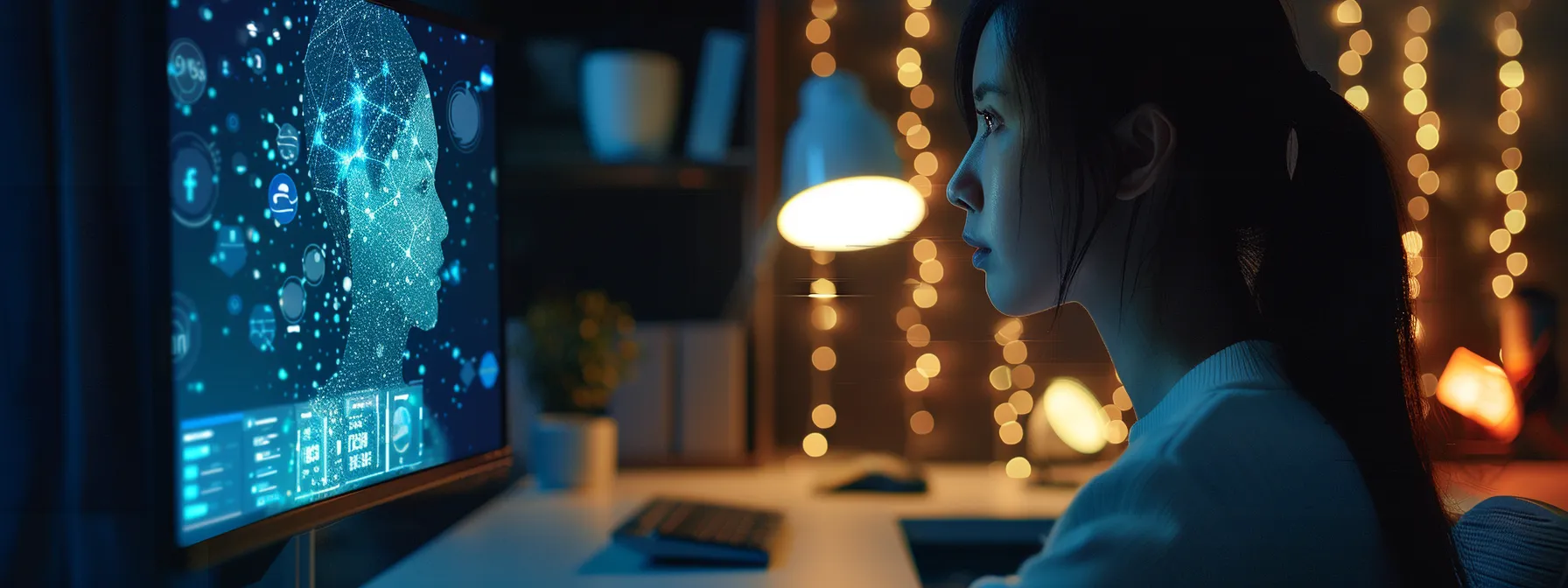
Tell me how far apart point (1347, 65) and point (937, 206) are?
0.84 m

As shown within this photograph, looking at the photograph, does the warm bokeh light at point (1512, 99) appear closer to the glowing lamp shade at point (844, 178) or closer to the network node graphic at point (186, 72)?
the glowing lamp shade at point (844, 178)

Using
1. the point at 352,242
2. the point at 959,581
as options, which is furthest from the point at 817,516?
the point at 352,242

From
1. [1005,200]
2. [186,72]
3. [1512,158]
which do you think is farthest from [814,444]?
[1512,158]

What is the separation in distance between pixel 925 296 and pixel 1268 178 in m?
1.16

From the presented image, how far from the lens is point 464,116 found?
0.98 m

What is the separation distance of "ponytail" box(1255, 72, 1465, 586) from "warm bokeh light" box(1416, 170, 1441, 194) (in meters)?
1.36

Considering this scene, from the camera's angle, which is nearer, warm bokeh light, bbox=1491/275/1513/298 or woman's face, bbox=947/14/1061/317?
woman's face, bbox=947/14/1061/317

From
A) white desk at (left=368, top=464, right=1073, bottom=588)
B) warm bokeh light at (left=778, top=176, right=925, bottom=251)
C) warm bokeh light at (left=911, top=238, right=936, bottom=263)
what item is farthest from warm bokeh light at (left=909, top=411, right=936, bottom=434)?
warm bokeh light at (left=778, top=176, right=925, bottom=251)

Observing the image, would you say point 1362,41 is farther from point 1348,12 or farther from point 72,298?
point 72,298

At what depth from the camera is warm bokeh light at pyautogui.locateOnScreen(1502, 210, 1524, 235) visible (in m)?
1.76

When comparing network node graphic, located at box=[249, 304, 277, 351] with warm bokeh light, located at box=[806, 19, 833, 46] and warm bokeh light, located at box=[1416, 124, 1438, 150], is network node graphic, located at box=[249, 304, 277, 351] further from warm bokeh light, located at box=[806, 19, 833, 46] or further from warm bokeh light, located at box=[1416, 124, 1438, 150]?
warm bokeh light, located at box=[1416, 124, 1438, 150]

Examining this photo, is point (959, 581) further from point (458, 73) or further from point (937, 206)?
point (458, 73)

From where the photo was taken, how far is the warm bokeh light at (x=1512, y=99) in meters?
1.75

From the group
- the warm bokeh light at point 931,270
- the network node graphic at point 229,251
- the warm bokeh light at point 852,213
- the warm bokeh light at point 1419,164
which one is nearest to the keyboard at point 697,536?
the warm bokeh light at point 852,213
